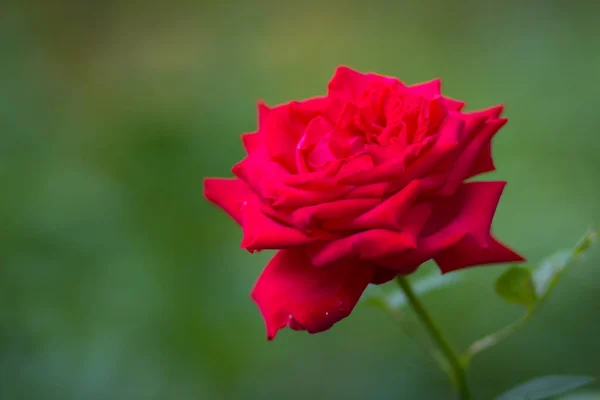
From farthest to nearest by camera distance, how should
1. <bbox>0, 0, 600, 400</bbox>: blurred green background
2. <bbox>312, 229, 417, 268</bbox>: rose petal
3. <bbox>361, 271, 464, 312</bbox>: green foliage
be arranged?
<bbox>0, 0, 600, 400</bbox>: blurred green background
<bbox>361, 271, 464, 312</bbox>: green foliage
<bbox>312, 229, 417, 268</bbox>: rose petal

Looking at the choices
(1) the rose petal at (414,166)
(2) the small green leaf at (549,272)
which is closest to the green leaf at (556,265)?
(2) the small green leaf at (549,272)

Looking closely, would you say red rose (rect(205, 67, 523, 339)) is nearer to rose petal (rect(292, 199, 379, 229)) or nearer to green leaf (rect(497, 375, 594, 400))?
rose petal (rect(292, 199, 379, 229))

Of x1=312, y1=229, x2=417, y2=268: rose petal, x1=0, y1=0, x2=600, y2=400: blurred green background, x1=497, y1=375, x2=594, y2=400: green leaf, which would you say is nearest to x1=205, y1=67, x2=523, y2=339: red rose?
x1=312, y1=229, x2=417, y2=268: rose petal

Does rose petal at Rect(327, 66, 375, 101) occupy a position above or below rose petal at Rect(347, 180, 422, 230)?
above

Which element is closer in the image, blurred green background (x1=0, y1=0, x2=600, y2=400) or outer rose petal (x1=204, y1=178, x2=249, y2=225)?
outer rose petal (x1=204, y1=178, x2=249, y2=225)

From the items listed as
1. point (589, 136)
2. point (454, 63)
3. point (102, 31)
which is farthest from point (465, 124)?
point (102, 31)

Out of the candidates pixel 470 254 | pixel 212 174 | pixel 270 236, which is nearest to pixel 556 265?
pixel 470 254

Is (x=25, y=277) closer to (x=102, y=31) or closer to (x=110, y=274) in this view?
(x=110, y=274)

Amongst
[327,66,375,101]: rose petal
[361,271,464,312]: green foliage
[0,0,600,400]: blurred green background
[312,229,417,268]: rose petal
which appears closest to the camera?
[312,229,417,268]: rose petal

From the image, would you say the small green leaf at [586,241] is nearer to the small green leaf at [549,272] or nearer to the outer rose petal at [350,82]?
the small green leaf at [549,272]
